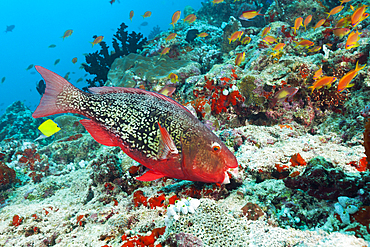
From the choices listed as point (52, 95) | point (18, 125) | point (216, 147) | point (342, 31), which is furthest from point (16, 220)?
point (18, 125)

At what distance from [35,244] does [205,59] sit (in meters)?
8.65

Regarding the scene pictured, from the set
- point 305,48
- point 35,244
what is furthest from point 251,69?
point 35,244

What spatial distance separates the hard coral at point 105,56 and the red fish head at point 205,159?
11.9 m

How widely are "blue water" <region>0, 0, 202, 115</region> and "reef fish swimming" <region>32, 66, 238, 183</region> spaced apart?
13195 centimetres

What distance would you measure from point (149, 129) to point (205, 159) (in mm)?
661

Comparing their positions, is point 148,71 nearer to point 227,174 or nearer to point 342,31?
point 342,31

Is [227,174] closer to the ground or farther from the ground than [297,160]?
farther from the ground

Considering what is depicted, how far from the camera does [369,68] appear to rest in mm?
4137

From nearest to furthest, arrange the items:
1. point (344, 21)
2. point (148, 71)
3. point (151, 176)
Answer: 1. point (151, 176)
2. point (344, 21)
3. point (148, 71)

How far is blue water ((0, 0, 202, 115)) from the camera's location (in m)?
129

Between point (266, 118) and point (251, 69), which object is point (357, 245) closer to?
point (266, 118)

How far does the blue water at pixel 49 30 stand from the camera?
128750mm

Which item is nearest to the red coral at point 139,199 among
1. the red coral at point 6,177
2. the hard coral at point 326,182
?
the hard coral at point 326,182

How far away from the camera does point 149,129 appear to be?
189cm
